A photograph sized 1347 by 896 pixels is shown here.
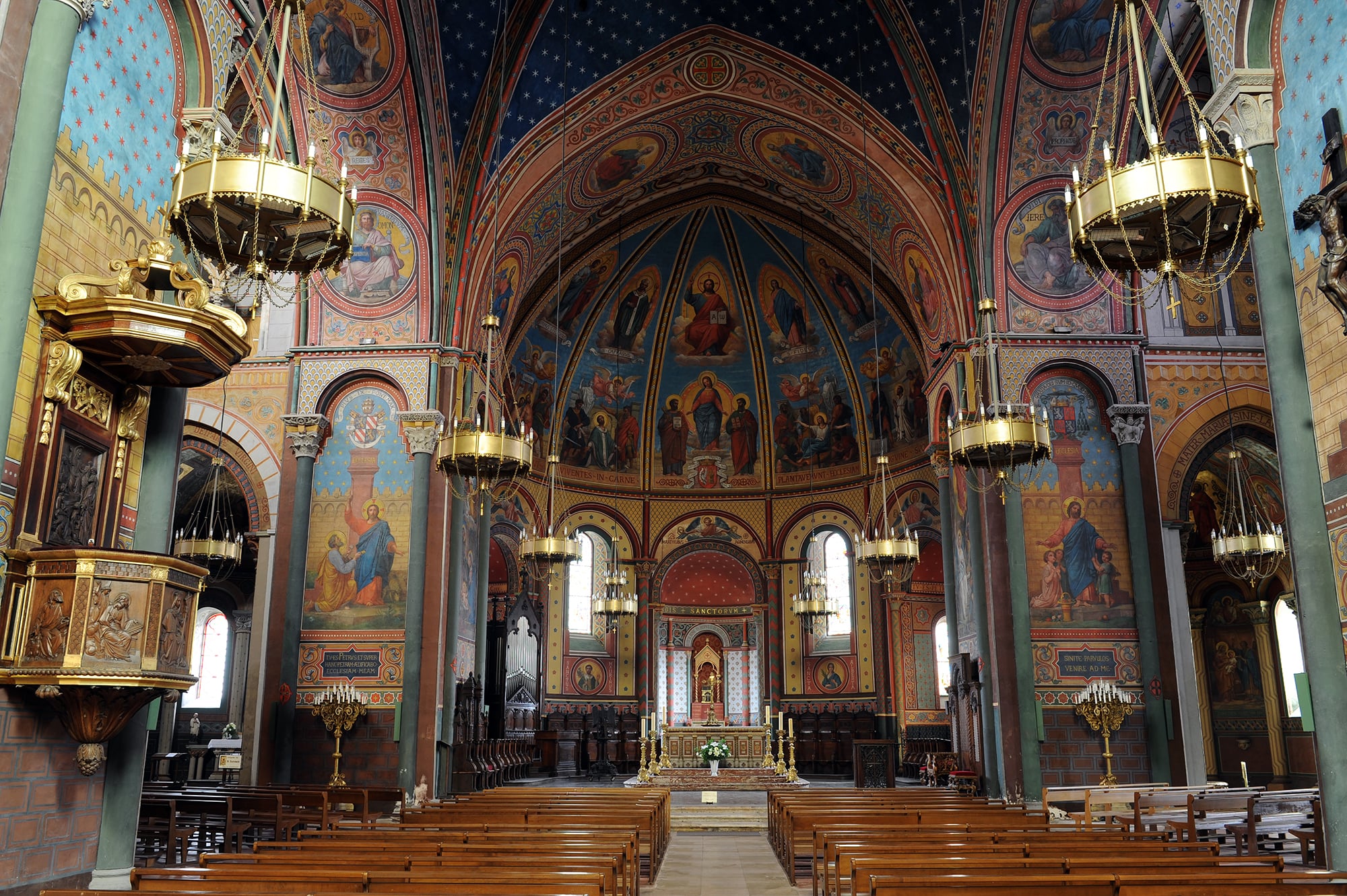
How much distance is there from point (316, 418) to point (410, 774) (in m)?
5.78

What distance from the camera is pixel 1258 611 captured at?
79.9 ft

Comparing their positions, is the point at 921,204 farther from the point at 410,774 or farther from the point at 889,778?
the point at 410,774

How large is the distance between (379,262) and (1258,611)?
2115 cm

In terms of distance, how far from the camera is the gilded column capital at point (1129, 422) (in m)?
16.2

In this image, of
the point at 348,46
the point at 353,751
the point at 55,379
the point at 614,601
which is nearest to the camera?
the point at 55,379

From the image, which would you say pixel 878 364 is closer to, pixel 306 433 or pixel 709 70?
pixel 709 70

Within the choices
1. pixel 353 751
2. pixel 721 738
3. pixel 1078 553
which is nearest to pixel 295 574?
pixel 353 751

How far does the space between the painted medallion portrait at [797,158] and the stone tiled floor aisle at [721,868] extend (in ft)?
40.5

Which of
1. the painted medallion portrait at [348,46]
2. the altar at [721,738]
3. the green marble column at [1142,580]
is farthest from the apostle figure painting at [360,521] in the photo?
the green marble column at [1142,580]

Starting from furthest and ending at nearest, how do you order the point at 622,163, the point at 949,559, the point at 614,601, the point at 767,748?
the point at 614,601 → the point at 767,748 → the point at 622,163 → the point at 949,559

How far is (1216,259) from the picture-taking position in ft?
59.5

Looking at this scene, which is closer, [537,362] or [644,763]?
[644,763]

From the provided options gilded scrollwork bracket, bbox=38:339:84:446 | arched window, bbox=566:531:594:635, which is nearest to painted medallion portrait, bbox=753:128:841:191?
arched window, bbox=566:531:594:635

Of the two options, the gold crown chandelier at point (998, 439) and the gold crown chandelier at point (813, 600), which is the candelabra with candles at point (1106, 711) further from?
the gold crown chandelier at point (813, 600)
